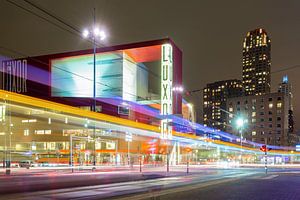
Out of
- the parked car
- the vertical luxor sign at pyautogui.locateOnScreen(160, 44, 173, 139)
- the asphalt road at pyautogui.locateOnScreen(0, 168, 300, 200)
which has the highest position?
the vertical luxor sign at pyautogui.locateOnScreen(160, 44, 173, 139)

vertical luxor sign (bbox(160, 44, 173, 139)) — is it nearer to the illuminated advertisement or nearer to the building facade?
the illuminated advertisement

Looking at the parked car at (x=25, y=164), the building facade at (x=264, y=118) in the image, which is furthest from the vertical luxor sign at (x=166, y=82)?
the building facade at (x=264, y=118)

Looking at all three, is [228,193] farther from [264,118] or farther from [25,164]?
[264,118]

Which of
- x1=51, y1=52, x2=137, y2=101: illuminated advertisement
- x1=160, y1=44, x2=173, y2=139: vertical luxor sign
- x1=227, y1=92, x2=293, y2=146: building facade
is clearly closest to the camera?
x1=160, y1=44, x2=173, y2=139: vertical luxor sign

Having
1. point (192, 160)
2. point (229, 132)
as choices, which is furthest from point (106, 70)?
point (229, 132)

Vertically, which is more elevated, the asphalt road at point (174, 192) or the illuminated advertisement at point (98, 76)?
the illuminated advertisement at point (98, 76)

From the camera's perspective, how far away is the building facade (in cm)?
13625

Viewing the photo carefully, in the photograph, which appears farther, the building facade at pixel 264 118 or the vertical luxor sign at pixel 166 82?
the building facade at pixel 264 118

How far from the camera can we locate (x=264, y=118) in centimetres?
14075

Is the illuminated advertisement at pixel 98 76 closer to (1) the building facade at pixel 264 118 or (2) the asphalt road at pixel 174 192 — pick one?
(2) the asphalt road at pixel 174 192

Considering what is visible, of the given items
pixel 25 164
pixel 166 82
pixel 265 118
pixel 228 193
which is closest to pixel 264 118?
pixel 265 118

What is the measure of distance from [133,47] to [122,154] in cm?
1981

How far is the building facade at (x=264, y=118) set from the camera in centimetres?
13625

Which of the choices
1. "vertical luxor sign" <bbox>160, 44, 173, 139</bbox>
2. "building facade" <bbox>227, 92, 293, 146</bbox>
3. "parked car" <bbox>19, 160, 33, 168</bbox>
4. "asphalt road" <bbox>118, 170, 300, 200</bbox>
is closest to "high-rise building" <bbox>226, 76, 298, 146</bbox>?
"building facade" <bbox>227, 92, 293, 146</bbox>
